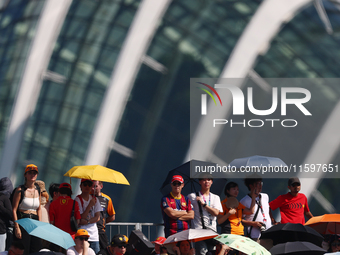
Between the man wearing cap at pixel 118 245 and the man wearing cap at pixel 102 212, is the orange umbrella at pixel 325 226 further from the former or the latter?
the man wearing cap at pixel 102 212

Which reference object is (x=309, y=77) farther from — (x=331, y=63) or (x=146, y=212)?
(x=146, y=212)

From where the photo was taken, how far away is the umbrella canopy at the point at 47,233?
5.85 m

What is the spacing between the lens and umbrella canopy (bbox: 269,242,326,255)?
665 centimetres

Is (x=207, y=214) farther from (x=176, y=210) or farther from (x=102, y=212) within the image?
(x=102, y=212)

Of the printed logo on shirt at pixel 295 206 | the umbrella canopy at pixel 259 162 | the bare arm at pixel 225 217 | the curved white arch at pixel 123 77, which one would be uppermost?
the curved white arch at pixel 123 77

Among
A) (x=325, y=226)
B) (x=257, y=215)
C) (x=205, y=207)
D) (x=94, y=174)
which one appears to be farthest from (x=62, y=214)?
(x=325, y=226)

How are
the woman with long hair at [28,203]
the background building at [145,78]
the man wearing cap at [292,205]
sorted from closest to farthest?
the woman with long hair at [28,203], the man wearing cap at [292,205], the background building at [145,78]

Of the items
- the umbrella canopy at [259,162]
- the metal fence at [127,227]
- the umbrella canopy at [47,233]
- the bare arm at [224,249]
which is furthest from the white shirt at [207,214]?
the umbrella canopy at [47,233]

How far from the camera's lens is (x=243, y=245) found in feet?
20.9

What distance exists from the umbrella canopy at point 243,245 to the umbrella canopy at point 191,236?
0.70ft

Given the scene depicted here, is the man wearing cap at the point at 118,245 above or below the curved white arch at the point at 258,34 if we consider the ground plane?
below

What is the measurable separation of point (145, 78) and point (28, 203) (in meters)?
7.59

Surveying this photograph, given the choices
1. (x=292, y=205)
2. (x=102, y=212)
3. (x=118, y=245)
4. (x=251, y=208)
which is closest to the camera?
(x=118, y=245)

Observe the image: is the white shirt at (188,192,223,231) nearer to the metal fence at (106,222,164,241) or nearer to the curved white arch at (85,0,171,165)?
the metal fence at (106,222,164,241)
